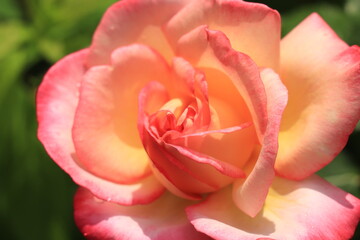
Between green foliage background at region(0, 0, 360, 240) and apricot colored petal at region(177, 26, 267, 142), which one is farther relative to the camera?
green foliage background at region(0, 0, 360, 240)

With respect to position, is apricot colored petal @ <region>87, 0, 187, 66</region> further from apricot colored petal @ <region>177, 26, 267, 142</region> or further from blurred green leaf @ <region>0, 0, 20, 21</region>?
blurred green leaf @ <region>0, 0, 20, 21</region>

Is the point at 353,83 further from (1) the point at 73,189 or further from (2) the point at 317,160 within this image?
(1) the point at 73,189

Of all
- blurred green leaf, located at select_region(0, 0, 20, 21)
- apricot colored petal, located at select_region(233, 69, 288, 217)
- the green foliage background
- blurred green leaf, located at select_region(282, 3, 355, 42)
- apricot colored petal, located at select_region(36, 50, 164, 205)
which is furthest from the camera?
blurred green leaf, located at select_region(0, 0, 20, 21)

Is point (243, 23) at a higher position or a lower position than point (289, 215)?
higher

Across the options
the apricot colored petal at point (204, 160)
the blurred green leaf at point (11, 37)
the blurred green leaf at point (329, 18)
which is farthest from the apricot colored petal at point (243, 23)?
the blurred green leaf at point (11, 37)

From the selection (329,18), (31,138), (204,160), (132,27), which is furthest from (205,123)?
(31,138)

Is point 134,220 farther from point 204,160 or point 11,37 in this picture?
point 11,37

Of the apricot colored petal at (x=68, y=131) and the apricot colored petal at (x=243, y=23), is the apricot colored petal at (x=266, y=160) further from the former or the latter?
the apricot colored petal at (x=68, y=131)

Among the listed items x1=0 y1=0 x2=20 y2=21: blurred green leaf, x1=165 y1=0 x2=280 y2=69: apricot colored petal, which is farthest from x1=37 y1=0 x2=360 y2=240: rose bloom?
x1=0 y1=0 x2=20 y2=21: blurred green leaf
